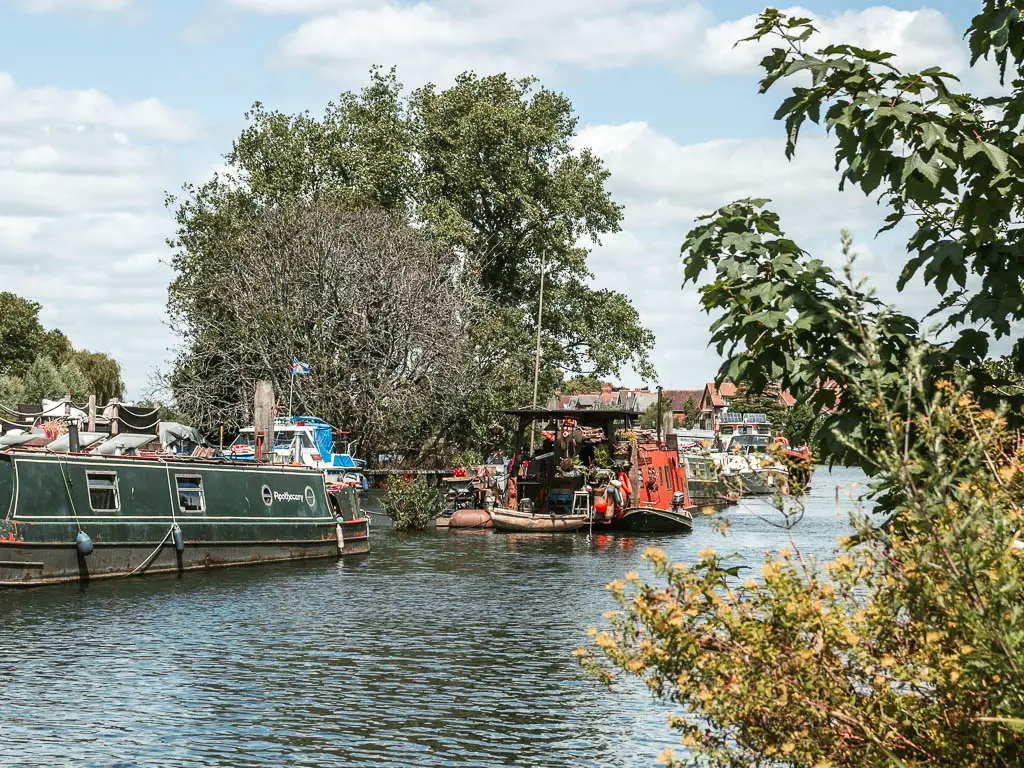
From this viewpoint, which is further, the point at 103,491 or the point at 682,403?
the point at 682,403

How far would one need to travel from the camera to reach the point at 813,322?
625 centimetres

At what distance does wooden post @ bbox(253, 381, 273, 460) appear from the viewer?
1449 inches

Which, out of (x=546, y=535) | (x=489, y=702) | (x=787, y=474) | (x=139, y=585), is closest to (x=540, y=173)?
(x=546, y=535)

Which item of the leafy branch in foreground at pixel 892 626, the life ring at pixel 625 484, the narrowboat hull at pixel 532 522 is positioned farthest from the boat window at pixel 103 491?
the leafy branch in foreground at pixel 892 626

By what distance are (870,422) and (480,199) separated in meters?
54.0

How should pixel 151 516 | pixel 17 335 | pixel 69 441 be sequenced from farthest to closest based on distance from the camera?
pixel 17 335 < pixel 69 441 < pixel 151 516

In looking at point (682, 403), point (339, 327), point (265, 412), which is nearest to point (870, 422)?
point (265, 412)

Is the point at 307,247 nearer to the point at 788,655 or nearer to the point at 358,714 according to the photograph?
the point at 358,714

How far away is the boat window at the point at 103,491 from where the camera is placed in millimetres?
26047

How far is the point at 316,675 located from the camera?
1720cm

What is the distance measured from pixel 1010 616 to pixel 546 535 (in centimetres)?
3658

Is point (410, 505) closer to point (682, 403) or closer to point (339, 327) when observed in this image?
point (339, 327)

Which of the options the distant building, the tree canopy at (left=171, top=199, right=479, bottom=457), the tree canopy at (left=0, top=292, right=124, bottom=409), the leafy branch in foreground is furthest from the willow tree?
the distant building

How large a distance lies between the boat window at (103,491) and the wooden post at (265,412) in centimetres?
992
